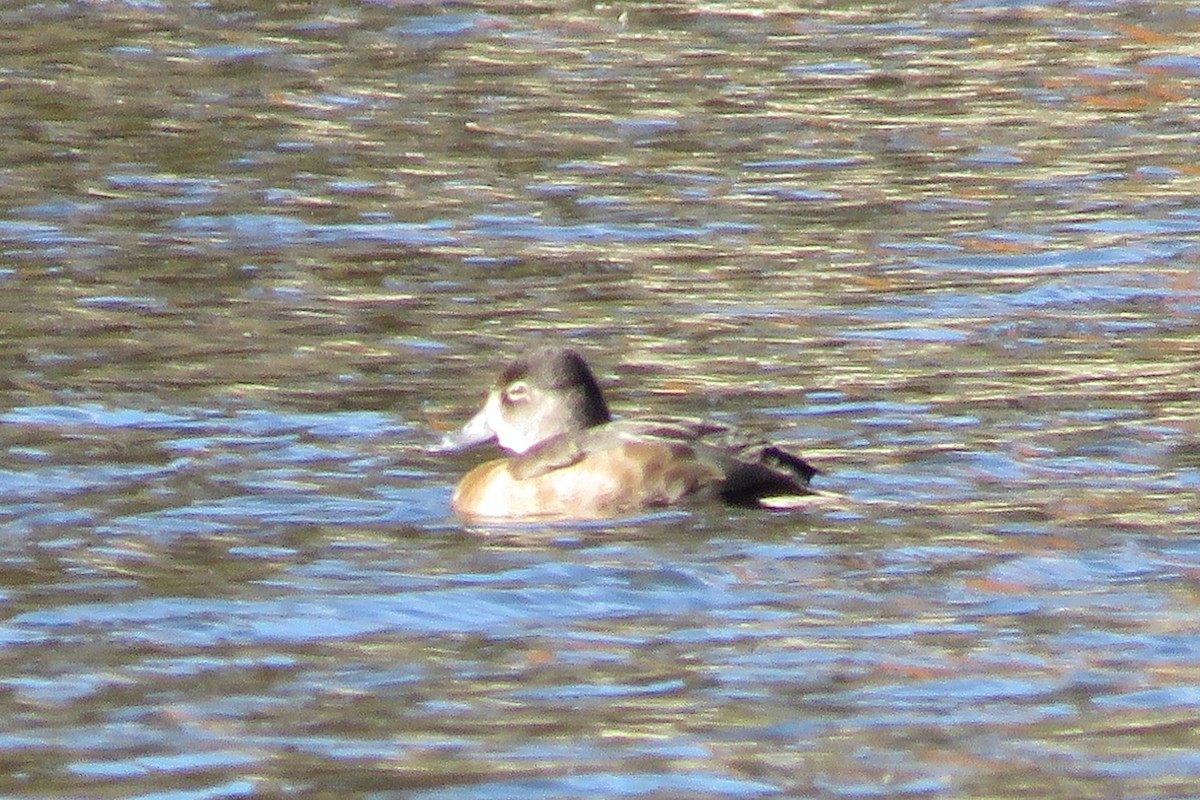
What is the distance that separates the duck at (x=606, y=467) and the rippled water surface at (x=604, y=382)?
0.12m

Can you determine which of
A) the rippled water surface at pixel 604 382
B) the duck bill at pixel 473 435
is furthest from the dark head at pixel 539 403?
the rippled water surface at pixel 604 382

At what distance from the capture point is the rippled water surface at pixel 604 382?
6285mm

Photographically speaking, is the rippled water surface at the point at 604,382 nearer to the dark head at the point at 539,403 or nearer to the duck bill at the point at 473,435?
the duck bill at the point at 473,435

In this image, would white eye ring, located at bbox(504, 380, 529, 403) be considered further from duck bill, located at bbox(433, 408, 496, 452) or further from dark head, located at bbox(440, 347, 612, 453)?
duck bill, located at bbox(433, 408, 496, 452)

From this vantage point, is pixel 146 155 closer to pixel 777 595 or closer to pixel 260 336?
pixel 260 336

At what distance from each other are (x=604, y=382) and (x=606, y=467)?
163cm

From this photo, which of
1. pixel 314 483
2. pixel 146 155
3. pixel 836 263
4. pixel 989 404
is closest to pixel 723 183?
pixel 836 263

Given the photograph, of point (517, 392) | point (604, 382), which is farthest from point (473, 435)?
point (604, 382)

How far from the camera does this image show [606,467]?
8391 mm

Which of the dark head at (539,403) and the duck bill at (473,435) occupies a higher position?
the dark head at (539,403)

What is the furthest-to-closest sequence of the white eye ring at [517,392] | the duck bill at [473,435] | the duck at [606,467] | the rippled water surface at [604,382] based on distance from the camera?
the duck bill at [473,435] < the white eye ring at [517,392] < the duck at [606,467] < the rippled water surface at [604,382]

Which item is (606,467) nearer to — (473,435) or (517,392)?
(517,392)

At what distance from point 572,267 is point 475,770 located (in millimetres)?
5754

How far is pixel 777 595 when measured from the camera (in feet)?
24.0
